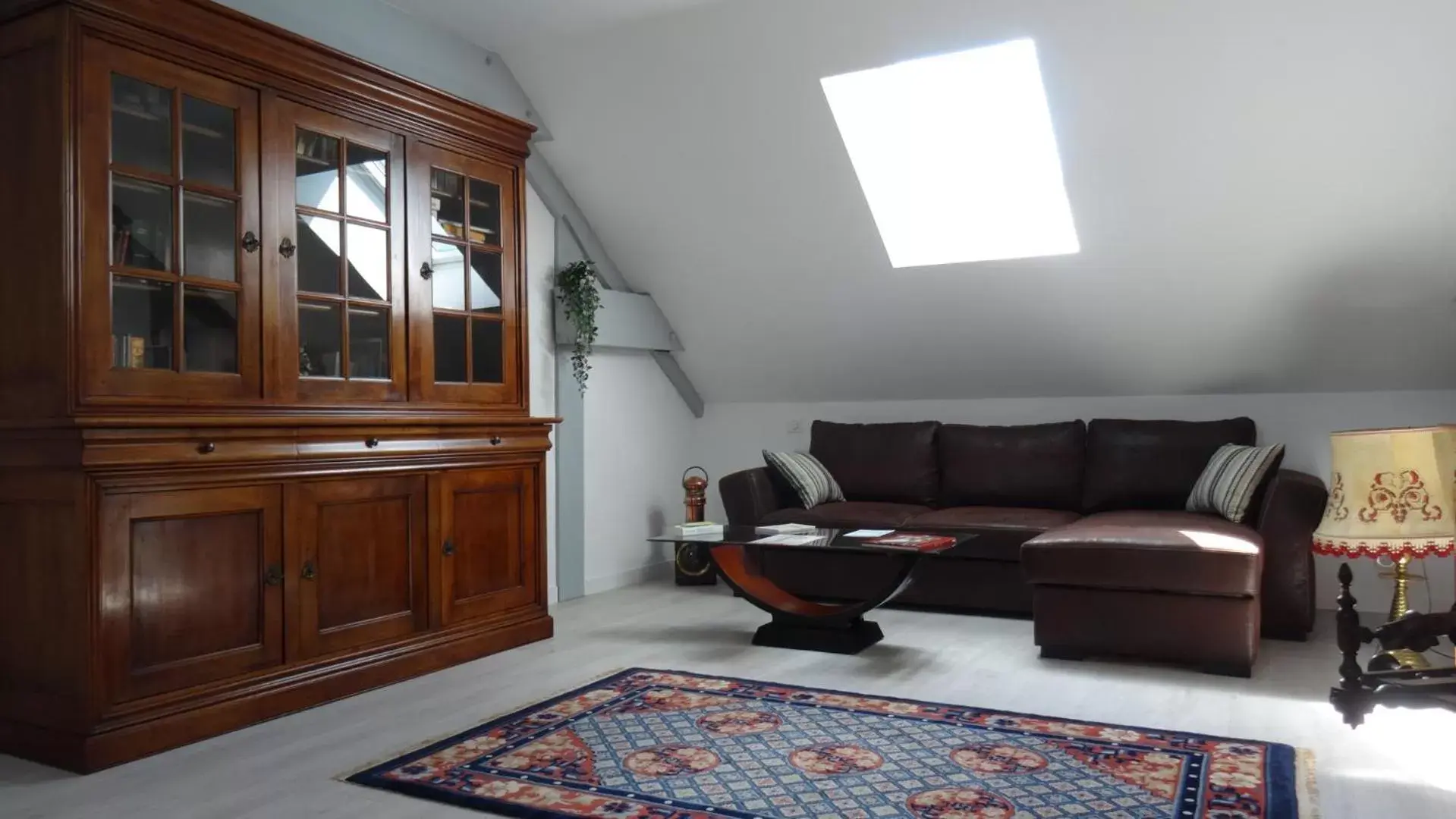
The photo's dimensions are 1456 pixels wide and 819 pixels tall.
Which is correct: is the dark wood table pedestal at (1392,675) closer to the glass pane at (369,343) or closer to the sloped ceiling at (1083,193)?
the sloped ceiling at (1083,193)

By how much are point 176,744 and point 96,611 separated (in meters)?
0.46

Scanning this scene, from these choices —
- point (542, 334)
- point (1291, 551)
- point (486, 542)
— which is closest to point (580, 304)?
point (542, 334)

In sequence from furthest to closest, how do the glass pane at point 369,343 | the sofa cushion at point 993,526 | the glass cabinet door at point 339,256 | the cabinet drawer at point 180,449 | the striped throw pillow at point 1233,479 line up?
the sofa cushion at point 993,526 < the striped throw pillow at point 1233,479 < the glass pane at point 369,343 < the glass cabinet door at point 339,256 < the cabinet drawer at point 180,449

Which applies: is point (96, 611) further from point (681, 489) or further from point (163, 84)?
point (681, 489)

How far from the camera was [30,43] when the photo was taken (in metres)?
2.96

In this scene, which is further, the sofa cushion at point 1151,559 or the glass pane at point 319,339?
the sofa cushion at point 1151,559

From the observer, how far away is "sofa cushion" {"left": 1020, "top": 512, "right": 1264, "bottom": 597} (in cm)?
371

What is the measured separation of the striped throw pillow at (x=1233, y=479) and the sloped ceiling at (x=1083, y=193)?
0.57 meters

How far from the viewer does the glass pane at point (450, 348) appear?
4.03m

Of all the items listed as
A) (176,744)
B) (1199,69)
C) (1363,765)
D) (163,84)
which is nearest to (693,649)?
(176,744)

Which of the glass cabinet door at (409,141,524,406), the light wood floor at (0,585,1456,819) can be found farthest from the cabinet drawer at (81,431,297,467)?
the light wood floor at (0,585,1456,819)

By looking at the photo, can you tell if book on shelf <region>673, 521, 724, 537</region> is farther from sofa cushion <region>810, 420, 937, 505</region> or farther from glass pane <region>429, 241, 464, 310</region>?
glass pane <region>429, 241, 464, 310</region>

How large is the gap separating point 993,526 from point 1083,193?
150 cm

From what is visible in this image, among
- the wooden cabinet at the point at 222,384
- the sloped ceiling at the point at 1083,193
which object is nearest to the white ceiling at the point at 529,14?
the sloped ceiling at the point at 1083,193
